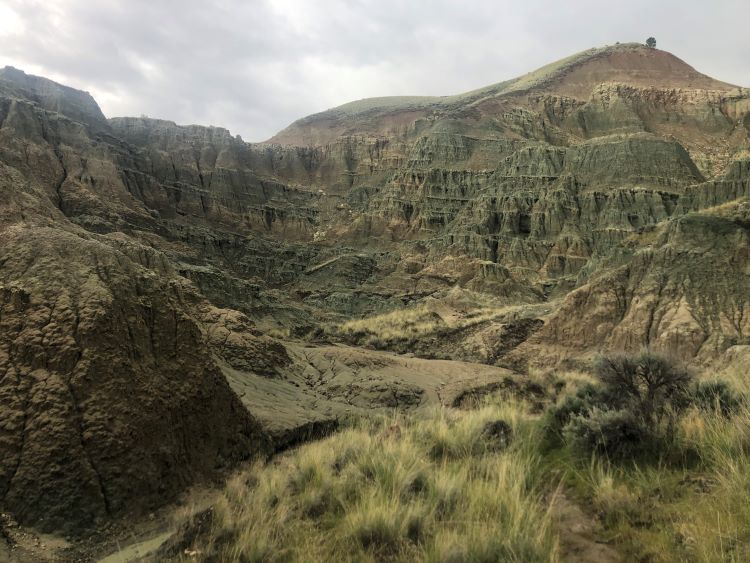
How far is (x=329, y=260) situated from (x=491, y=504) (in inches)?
2329

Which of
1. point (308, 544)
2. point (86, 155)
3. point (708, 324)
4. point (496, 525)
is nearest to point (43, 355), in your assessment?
point (308, 544)

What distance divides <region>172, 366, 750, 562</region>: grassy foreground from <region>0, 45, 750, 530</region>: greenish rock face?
2.07 m

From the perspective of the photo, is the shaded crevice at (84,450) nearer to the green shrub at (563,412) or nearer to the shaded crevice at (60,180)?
the green shrub at (563,412)

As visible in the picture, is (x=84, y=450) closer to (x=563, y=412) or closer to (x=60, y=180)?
(x=563, y=412)

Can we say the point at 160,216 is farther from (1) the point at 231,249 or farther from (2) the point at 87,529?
(2) the point at 87,529

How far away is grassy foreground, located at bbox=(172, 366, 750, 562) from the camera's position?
129 inches

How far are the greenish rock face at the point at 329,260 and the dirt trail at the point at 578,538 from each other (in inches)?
171

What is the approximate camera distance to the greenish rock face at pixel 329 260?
608 centimetres

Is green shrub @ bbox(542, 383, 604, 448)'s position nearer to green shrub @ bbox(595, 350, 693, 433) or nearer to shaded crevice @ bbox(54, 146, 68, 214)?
green shrub @ bbox(595, 350, 693, 433)

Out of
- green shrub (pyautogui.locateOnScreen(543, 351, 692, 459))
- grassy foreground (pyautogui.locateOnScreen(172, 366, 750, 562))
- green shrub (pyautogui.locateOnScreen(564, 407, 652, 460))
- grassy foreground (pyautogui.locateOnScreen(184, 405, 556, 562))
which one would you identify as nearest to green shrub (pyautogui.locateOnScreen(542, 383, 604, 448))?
green shrub (pyautogui.locateOnScreen(543, 351, 692, 459))

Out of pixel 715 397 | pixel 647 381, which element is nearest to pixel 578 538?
pixel 715 397

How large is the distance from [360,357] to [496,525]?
20.0m

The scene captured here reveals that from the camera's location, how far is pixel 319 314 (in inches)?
1820

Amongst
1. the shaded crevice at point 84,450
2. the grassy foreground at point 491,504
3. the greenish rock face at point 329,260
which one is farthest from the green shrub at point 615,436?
the shaded crevice at point 84,450
